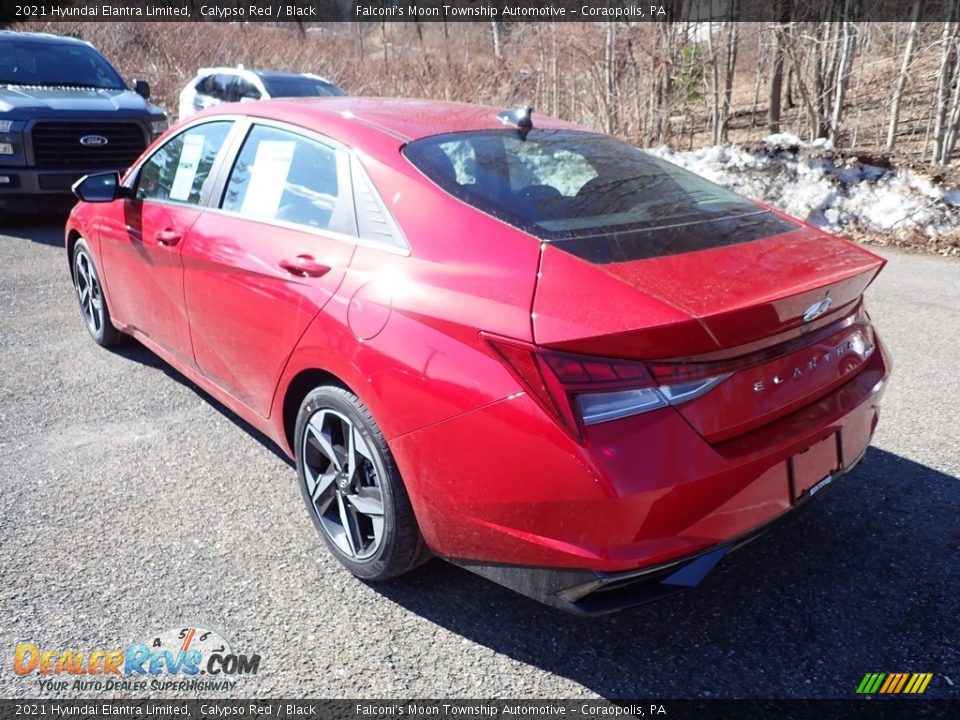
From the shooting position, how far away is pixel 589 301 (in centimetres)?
206

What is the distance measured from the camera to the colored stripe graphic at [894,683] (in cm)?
224

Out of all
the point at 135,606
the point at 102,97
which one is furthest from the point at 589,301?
the point at 102,97

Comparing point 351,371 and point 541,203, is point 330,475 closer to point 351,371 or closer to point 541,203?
point 351,371

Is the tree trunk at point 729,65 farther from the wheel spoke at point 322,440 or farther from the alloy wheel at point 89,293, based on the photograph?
the wheel spoke at point 322,440

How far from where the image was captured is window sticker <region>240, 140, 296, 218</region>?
10.2ft

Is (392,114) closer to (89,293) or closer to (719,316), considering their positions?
(719,316)

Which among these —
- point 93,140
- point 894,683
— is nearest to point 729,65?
point 93,140

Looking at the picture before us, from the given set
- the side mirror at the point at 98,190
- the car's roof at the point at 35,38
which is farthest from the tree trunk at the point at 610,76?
the side mirror at the point at 98,190

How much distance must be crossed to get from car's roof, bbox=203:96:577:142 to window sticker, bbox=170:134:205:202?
0.75 feet

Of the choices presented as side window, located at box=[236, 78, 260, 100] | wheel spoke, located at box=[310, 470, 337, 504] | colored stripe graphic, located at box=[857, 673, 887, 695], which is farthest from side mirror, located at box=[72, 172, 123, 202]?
side window, located at box=[236, 78, 260, 100]

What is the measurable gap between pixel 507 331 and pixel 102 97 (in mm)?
8438

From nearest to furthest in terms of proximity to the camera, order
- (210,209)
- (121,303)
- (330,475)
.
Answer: (330,475), (210,209), (121,303)

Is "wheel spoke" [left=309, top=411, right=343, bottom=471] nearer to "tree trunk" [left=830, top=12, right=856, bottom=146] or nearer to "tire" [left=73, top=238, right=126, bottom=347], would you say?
"tire" [left=73, top=238, right=126, bottom=347]

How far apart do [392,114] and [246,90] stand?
927cm
